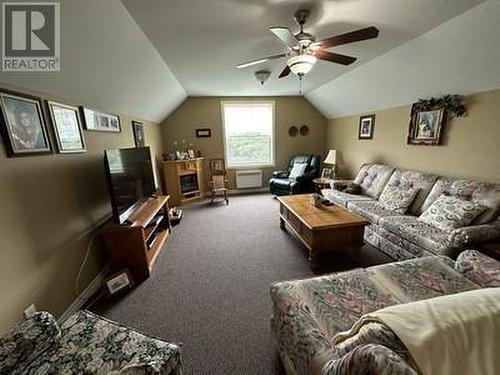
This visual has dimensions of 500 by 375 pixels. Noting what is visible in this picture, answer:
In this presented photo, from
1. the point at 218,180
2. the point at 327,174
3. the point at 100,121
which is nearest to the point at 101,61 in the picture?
the point at 100,121

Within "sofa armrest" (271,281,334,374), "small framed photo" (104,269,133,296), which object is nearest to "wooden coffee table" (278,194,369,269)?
"sofa armrest" (271,281,334,374)

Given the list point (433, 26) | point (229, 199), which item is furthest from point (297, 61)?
point (229, 199)

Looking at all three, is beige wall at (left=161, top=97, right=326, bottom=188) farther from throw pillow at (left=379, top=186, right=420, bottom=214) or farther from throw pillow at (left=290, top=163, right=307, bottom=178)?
throw pillow at (left=379, top=186, right=420, bottom=214)

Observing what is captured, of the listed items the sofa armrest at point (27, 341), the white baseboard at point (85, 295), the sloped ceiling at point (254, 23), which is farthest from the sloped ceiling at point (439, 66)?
the white baseboard at point (85, 295)

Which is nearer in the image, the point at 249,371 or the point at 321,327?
the point at 321,327

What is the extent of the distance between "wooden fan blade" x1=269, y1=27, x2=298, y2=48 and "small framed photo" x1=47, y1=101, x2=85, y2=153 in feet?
6.12

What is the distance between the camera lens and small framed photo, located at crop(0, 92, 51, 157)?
147cm

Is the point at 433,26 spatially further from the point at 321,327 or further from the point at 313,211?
the point at 321,327

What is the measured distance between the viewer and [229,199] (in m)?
5.44

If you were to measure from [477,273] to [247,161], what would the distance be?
4915mm

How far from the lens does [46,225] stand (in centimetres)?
174

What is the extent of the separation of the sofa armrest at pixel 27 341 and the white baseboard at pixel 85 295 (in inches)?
30.2

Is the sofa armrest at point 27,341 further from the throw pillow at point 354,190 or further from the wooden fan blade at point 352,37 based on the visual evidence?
the throw pillow at point 354,190

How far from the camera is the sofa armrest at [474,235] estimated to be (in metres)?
2.00
